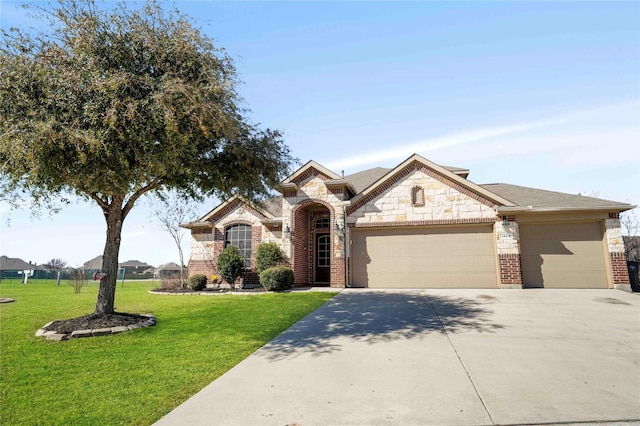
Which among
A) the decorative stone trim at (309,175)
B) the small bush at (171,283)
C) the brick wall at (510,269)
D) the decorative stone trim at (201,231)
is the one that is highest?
the decorative stone trim at (309,175)

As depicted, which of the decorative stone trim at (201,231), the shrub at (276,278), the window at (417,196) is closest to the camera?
the shrub at (276,278)

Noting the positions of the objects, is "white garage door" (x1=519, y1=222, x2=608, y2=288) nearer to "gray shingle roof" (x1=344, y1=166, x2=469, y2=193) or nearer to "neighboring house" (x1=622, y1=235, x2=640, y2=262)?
"gray shingle roof" (x1=344, y1=166, x2=469, y2=193)

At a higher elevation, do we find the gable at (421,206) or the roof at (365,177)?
the roof at (365,177)

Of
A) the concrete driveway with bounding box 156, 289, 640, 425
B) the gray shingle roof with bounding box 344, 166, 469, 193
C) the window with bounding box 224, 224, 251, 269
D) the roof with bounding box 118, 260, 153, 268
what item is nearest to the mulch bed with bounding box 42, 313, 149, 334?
the concrete driveway with bounding box 156, 289, 640, 425

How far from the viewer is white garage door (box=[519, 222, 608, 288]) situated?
551 inches

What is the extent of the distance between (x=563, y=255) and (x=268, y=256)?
12457 mm

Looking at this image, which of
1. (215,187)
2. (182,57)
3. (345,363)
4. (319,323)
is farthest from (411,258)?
(182,57)

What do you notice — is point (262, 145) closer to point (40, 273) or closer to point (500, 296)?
point (500, 296)

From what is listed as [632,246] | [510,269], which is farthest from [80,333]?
[632,246]

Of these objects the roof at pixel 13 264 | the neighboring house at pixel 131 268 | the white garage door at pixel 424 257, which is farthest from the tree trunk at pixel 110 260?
the roof at pixel 13 264

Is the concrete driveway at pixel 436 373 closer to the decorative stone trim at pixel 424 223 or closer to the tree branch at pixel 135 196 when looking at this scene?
the tree branch at pixel 135 196

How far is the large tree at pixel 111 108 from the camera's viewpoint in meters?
6.83

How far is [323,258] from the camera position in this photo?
18.1 metres

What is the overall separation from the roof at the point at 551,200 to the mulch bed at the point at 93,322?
14.4 metres
